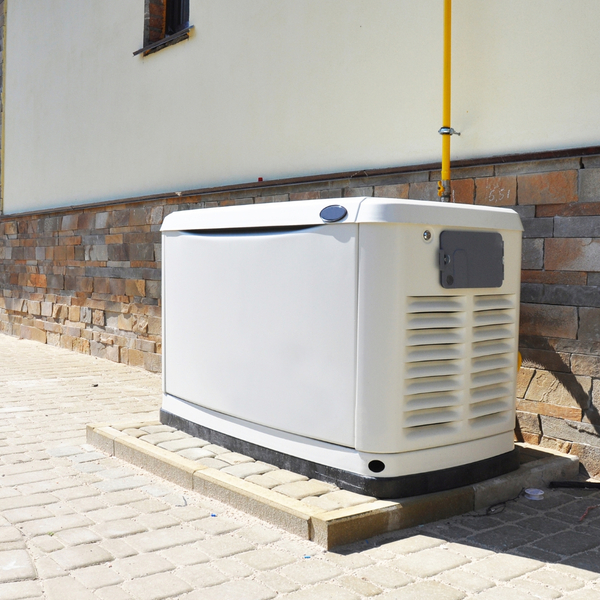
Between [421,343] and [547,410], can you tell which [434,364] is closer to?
[421,343]

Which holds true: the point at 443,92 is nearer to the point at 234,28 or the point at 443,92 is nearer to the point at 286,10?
the point at 286,10

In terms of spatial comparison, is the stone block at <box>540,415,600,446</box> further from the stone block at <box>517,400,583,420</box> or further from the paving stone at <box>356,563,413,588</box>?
the paving stone at <box>356,563,413,588</box>

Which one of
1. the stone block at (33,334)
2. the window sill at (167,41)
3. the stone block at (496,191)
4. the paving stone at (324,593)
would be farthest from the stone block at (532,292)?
the stone block at (33,334)

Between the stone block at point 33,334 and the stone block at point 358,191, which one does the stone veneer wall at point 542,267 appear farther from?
the stone block at point 33,334

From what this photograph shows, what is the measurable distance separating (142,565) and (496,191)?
2.87m

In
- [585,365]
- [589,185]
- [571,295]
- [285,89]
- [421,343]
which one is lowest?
[585,365]

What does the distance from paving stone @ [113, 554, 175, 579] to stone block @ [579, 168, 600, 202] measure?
2.77 meters

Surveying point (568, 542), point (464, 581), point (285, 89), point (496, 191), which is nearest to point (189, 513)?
point (464, 581)

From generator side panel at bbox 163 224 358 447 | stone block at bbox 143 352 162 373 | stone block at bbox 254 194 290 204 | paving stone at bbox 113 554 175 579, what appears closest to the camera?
paving stone at bbox 113 554 175 579

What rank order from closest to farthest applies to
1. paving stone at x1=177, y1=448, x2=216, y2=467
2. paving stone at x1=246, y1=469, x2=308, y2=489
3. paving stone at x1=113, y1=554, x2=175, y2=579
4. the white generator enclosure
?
1. paving stone at x1=113, y1=554, x2=175, y2=579
2. the white generator enclosure
3. paving stone at x1=246, y1=469, x2=308, y2=489
4. paving stone at x1=177, y1=448, x2=216, y2=467

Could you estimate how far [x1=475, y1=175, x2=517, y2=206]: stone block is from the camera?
431cm

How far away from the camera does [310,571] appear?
274cm

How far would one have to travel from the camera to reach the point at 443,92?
4527mm

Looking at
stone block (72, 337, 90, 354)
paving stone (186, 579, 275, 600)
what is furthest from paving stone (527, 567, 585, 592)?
stone block (72, 337, 90, 354)
